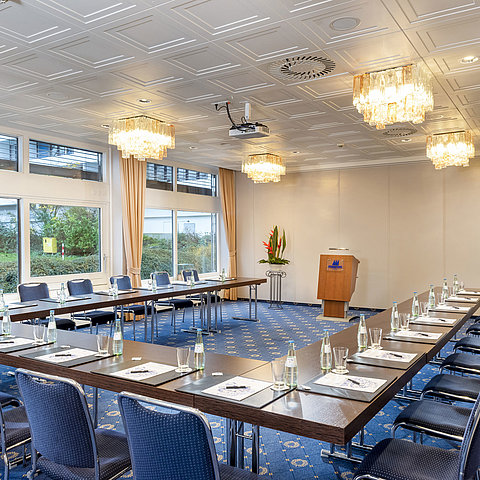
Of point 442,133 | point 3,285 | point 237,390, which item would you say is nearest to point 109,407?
point 237,390

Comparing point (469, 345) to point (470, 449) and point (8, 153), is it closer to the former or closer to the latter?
point (470, 449)

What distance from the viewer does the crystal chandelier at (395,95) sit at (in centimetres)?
429

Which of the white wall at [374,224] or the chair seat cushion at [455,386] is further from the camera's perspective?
the white wall at [374,224]

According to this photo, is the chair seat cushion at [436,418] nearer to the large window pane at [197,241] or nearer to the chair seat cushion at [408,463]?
the chair seat cushion at [408,463]

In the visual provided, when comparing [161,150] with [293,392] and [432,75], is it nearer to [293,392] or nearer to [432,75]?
[432,75]

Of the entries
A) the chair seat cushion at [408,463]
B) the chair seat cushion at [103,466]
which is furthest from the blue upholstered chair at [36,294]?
the chair seat cushion at [408,463]

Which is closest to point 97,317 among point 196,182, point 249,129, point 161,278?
point 161,278

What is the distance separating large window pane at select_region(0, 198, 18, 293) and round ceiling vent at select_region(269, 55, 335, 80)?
→ 15.6 feet

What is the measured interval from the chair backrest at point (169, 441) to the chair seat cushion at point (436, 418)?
4.70ft

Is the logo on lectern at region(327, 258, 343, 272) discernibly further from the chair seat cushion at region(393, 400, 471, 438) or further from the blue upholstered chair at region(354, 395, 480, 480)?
the blue upholstered chair at region(354, 395, 480, 480)

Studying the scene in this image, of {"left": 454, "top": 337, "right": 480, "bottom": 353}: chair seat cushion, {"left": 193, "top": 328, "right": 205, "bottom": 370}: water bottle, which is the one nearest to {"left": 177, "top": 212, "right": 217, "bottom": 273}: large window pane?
{"left": 454, "top": 337, "right": 480, "bottom": 353}: chair seat cushion

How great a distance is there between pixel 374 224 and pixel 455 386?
23.4ft

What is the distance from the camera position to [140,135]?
5.95m

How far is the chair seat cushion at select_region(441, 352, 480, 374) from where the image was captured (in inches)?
150
